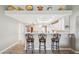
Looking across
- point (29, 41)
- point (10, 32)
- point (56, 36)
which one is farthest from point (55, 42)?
point (10, 32)

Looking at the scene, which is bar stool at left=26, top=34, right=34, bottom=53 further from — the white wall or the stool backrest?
the stool backrest

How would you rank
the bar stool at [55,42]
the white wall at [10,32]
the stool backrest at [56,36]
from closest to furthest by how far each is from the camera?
the white wall at [10,32], the bar stool at [55,42], the stool backrest at [56,36]

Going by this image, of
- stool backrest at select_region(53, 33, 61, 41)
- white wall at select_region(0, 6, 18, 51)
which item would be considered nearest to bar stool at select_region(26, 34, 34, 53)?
white wall at select_region(0, 6, 18, 51)

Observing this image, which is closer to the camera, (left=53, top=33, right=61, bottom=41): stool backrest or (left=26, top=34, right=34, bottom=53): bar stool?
(left=26, top=34, right=34, bottom=53): bar stool

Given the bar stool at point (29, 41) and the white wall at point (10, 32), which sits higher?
the white wall at point (10, 32)

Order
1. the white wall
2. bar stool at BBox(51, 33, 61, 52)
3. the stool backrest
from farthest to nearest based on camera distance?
the stool backrest < bar stool at BBox(51, 33, 61, 52) < the white wall

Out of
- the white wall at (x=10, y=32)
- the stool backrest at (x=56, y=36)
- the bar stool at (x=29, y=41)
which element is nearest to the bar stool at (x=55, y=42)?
the stool backrest at (x=56, y=36)

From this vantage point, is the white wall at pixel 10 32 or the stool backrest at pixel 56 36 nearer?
the white wall at pixel 10 32

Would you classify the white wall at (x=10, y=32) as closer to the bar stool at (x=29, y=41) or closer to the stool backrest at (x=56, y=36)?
the bar stool at (x=29, y=41)

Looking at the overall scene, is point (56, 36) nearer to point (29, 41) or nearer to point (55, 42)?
point (55, 42)
